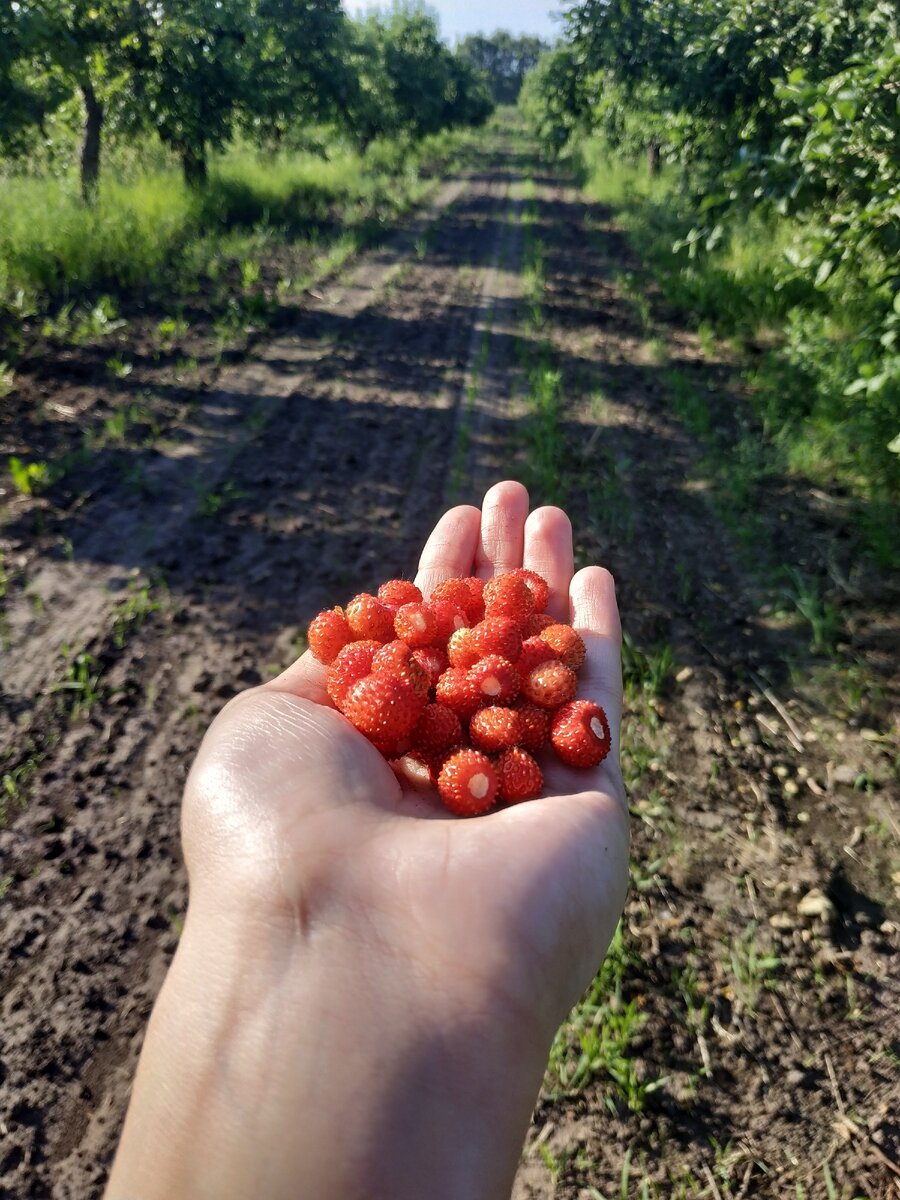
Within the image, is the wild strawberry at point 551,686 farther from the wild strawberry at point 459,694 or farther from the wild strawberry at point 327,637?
the wild strawberry at point 327,637

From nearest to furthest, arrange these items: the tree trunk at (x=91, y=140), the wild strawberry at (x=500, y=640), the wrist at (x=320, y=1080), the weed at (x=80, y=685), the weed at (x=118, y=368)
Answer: the wrist at (x=320, y=1080) → the wild strawberry at (x=500, y=640) → the weed at (x=80, y=685) → the weed at (x=118, y=368) → the tree trunk at (x=91, y=140)

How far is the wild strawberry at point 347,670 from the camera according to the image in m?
2.09

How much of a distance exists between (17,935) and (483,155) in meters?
37.1

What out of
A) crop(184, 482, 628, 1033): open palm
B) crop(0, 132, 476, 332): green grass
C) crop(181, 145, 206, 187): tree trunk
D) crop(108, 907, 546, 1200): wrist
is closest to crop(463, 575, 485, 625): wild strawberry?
crop(184, 482, 628, 1033): open palm

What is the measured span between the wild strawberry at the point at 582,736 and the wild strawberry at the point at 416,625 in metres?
0.51

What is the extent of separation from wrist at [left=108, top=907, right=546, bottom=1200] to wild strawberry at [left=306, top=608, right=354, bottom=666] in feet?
3.13

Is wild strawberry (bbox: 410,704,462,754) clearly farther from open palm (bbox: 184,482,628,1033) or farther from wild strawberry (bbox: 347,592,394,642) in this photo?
wild strawberry (bbox: 347,592,394,642)

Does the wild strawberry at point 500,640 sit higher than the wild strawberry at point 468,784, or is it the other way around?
the wild strawberry at point 500,640

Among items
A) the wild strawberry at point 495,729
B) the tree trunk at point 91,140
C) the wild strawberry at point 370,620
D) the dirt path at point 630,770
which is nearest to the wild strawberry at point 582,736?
the wild strawberry at point 495,729

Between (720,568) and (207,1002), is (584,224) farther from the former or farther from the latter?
(207,1002)

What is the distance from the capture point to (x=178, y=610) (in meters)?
3.85

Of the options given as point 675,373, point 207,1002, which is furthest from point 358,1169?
point 675,373

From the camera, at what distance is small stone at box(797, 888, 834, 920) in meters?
2.50

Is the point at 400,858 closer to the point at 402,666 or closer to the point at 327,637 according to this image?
the point at 402,666
